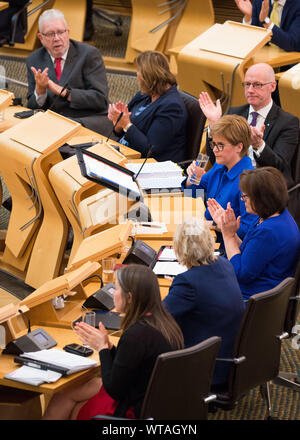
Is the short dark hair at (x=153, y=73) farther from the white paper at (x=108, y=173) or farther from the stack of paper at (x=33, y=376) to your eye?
the stack of paper at (x=33, y=376)

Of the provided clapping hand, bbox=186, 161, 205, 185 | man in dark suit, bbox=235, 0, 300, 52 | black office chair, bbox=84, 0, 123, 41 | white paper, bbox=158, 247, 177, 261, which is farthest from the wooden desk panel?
black office chair, bbox=84, 0, 123, 41

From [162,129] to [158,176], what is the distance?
59 centimetres

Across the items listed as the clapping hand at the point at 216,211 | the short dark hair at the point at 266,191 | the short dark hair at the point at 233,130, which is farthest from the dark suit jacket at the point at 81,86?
the short dark hair at the point at 266,191

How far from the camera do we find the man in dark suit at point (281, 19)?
20.3ft

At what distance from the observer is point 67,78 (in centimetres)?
588

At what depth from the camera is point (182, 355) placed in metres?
2.52

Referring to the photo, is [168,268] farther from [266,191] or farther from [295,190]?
[295,190]

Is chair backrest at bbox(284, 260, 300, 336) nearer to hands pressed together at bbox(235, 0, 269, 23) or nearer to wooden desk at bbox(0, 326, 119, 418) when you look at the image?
wooden desk at bbox(0, 326, 119, 418)

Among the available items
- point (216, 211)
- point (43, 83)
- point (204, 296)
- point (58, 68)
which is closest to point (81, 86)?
point (58, 68)

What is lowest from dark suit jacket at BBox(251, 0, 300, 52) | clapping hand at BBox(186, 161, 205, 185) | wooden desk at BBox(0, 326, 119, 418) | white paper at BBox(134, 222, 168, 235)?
wooden desk at BBox(0, 326, 119, 418)

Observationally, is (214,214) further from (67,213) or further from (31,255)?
(31,255)

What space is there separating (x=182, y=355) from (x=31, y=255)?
2.52 meters

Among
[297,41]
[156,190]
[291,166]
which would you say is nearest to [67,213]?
[156,190]

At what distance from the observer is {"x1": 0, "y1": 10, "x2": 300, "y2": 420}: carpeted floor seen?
365cm
